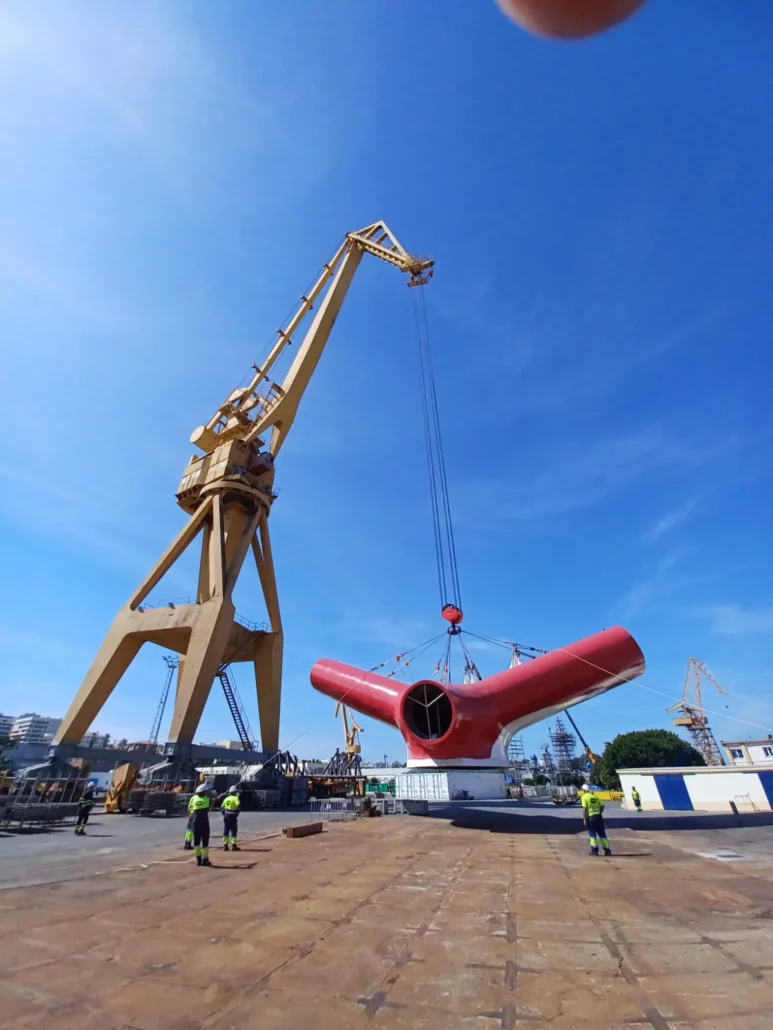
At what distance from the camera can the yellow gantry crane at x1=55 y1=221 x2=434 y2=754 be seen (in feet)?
94.1

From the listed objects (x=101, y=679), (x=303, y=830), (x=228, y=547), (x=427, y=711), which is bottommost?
(x=303, y=830)

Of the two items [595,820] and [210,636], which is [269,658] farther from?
[595,820]

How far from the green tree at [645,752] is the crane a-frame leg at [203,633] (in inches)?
2205

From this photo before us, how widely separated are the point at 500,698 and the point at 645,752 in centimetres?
6296

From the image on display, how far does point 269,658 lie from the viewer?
3444 centimetres

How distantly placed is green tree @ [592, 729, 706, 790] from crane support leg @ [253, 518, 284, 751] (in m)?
54.3

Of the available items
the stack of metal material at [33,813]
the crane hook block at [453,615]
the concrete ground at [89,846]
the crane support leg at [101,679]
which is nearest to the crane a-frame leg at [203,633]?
the crane support leg at [101,679]

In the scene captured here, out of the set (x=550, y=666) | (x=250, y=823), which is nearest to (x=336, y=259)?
(x=550, y=666)

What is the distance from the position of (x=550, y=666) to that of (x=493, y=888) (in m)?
11.6

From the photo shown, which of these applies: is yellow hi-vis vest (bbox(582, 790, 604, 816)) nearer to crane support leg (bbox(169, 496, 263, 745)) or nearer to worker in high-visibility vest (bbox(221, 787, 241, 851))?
worker in high-visibility vest (bbox(221, 787, 241, 851))

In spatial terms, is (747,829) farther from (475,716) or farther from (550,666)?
(475,716)

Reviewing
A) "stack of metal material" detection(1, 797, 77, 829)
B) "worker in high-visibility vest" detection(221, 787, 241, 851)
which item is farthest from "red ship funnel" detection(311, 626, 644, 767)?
"stack of metal material" detection(1, 797, 77, 829)

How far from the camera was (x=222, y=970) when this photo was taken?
14.8 feet

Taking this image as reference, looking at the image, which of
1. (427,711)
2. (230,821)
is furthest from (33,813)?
(427,711)
